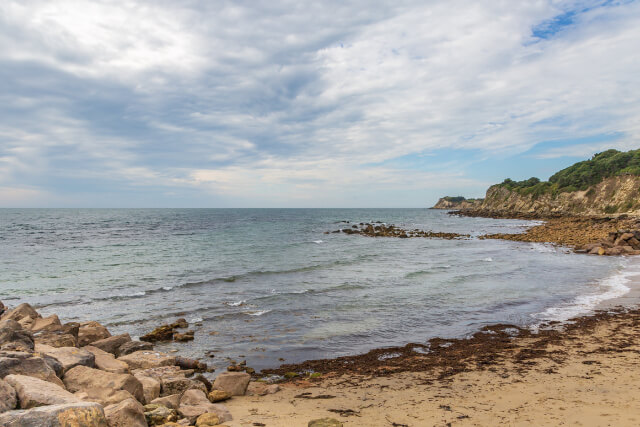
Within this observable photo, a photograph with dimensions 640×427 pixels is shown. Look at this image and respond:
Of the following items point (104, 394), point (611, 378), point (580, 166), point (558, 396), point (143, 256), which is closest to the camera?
point (104, 394)

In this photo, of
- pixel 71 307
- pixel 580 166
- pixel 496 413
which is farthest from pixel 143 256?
pixel 580 166

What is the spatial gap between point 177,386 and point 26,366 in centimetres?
297

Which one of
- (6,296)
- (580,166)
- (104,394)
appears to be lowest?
(6,296)

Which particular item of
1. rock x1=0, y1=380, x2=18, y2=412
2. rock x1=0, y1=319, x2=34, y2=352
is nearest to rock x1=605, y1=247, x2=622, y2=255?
rock x1=0, y1=319, x2=34, y2=352

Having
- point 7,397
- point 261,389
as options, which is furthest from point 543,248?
point 7,397

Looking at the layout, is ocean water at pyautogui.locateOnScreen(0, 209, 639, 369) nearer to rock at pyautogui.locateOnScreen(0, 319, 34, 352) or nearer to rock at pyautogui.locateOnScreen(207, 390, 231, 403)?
rock at pyautogui.locateOnScreen(207, 390, 231, 403)

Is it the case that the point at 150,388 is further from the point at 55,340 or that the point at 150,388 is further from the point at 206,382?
the point at 55,340

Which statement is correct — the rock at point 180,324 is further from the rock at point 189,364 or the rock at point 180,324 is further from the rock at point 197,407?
the rock at point 197,407

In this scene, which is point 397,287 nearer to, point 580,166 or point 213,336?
point 213,336

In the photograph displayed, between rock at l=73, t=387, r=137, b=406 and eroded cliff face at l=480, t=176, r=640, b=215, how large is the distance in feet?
276

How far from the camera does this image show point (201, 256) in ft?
112

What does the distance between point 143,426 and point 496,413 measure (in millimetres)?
6522

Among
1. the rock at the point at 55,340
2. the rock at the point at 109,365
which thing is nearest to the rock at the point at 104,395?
the rock at the point at 109,365

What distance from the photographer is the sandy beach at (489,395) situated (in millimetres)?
6898
